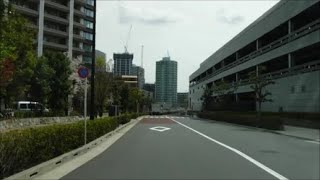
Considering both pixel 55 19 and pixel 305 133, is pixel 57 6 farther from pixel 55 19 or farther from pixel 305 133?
pixel 305 133

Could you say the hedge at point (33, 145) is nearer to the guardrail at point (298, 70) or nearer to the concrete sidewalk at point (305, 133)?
the concrete sidewalk at point (305, 133)

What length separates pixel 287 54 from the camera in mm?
57812

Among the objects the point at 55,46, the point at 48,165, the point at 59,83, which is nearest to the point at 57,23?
the point at 55,46

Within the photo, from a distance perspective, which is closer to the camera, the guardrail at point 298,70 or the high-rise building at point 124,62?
the guardrail at point 298,70

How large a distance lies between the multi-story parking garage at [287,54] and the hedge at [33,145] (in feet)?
108

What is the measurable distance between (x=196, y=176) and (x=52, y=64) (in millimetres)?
46162

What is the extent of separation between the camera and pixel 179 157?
1692cm

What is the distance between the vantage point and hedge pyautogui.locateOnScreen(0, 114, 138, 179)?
10.9 m

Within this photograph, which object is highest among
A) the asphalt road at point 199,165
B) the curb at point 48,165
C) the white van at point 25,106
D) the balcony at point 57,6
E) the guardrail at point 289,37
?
the balcony at point 57,6

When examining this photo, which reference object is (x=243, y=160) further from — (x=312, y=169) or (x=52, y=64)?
(x=52, y=64)

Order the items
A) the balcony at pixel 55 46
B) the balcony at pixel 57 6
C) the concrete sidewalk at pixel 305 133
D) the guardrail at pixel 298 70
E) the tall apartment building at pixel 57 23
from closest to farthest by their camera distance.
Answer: the concrete sidewalk at pixel 305 133 → the guardrail at pixel 298 70 → the tall apartment building at pixel 57 23 → the balcony at pixel 55 46 → the balcony at pixel 57 6

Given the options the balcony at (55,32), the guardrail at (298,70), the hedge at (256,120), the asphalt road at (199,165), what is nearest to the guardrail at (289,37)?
the guardrail at (298,70)

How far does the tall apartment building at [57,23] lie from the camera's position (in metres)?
93.3

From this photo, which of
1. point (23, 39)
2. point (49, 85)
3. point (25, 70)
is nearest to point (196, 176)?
point (23, 39)
